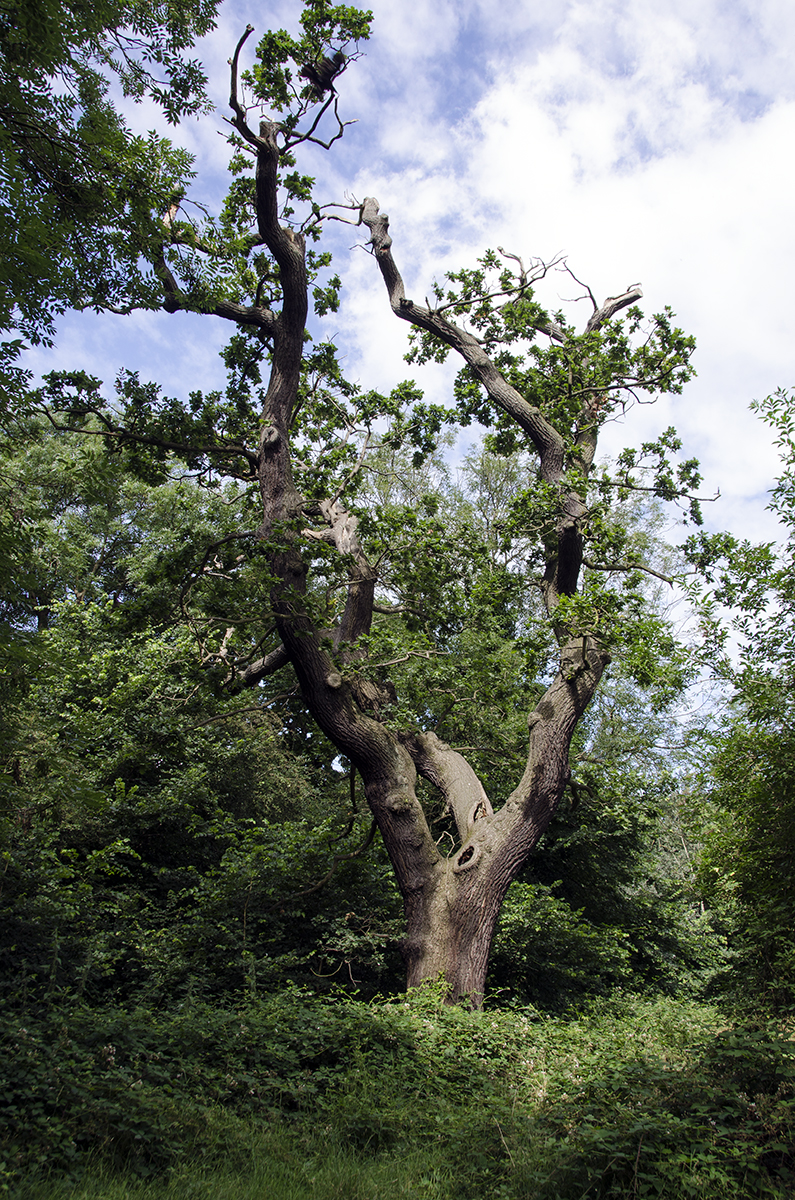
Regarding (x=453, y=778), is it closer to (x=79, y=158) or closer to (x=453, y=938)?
(x=453, y=938)

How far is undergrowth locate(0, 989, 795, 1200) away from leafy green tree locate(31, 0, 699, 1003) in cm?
175

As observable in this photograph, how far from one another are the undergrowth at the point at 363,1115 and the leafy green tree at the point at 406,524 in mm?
1753

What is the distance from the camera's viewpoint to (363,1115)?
4074mm

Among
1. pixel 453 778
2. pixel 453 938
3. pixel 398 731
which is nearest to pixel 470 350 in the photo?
pixel 398 731

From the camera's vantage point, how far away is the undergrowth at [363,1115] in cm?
298

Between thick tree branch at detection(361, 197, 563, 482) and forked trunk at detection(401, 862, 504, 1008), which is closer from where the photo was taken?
forked trunk at detection(401, 862, 504, 1008)

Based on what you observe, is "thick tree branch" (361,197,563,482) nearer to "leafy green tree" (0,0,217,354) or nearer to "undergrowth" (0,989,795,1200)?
"leafy green tree" (0,0,217,354)

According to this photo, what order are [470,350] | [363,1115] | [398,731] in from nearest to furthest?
[363,1115], [398,731], [470,350]

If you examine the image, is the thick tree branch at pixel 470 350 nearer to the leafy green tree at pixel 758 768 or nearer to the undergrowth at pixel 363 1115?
the leafy green tree at pixel 758 768

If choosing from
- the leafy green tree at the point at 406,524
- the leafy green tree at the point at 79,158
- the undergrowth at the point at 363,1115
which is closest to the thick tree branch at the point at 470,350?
the leafy green tree at the point at 406,524

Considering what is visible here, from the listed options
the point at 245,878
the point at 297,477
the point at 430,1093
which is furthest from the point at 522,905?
the point at 297,477

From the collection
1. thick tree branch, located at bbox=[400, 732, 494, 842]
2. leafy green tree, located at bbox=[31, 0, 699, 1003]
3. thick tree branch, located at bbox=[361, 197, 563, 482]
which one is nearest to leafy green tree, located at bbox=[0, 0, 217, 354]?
leafy green tree, located at bbox=[31, 0, 699, 1003]

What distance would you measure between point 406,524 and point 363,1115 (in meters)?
5.87

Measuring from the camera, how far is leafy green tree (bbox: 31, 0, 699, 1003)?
271 inches
